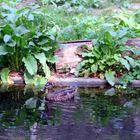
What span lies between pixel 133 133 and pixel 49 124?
1.31 metres

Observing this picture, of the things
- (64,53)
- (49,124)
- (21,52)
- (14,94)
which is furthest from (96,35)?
(49,124)

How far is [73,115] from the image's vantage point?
9227 mm

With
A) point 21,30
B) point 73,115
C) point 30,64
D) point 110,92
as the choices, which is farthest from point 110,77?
point 73,115

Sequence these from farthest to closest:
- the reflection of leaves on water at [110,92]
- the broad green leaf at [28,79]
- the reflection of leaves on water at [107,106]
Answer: the broad green leaf at [28,79], the reflection of leaves on water at [110,92], the reflection of leaves on water at [107,106]

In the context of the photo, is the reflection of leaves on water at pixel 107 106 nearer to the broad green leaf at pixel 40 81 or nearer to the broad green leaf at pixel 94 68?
the broad green leaf at pixel 94 68

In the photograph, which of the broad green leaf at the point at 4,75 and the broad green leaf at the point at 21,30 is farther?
the broad green leaf at the point at 21,30

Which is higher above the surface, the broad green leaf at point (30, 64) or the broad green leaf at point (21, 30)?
the broad green leaf at point (21, 30)

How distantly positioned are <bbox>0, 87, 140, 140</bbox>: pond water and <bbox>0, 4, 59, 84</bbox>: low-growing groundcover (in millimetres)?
689

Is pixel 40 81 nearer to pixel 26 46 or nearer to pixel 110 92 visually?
pixel 26 46

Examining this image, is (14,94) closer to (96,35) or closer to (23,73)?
(23,73)

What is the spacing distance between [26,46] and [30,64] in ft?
1.29

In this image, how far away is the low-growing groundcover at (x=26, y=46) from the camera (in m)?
11.7

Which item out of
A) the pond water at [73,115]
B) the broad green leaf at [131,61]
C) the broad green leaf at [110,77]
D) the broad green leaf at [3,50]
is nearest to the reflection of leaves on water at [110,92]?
the pond water at [73,115]

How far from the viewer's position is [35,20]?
1241 centimetres
